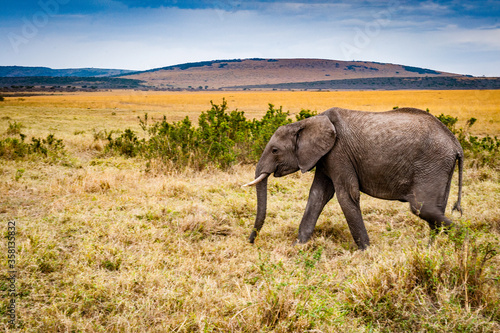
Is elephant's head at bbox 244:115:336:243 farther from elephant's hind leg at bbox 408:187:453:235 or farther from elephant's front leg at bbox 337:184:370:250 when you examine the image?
elephant's hind leg at bbox 408:187:453:235

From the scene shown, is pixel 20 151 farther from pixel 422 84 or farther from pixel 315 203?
pixel 422 84

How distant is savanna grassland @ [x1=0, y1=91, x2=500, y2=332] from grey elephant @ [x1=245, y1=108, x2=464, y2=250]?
2.10 feet

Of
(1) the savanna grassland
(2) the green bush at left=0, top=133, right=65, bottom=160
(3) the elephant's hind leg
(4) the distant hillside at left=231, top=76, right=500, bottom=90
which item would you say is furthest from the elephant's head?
(4) the distant hillside at left=231, top=76, right=500, bottom=90

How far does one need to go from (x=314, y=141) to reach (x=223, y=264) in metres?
2.13

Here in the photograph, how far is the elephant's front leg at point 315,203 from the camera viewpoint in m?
5.77

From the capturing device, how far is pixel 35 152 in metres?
11.2

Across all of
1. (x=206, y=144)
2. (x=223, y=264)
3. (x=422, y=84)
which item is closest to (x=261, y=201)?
(x=223, y=264)

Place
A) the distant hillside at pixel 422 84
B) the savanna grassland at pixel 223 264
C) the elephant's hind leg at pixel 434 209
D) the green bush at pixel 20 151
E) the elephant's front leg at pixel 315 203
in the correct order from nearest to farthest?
the savanna grassland at pixel 223 264 < the elephant's hind leg at pixel 434 209 < the elephant's front leg at pixel 315 203 < the green bush at pixel 20 151 < the distant hillside at pixel 422 84

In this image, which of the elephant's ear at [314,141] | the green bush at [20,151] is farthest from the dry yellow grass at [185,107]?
the elephant's ear at [314,141]

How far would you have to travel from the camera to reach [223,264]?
486 cm

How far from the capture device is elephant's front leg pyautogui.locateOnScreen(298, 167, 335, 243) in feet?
18.9

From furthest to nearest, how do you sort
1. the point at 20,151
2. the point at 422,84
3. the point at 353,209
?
the point at 422,84 → the point at 20,151 → the point at 353,209

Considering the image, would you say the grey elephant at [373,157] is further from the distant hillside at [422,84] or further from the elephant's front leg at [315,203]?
the distant hillside at [422,84]

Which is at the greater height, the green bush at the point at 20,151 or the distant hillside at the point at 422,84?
the distant hillside at the point at 422,84
